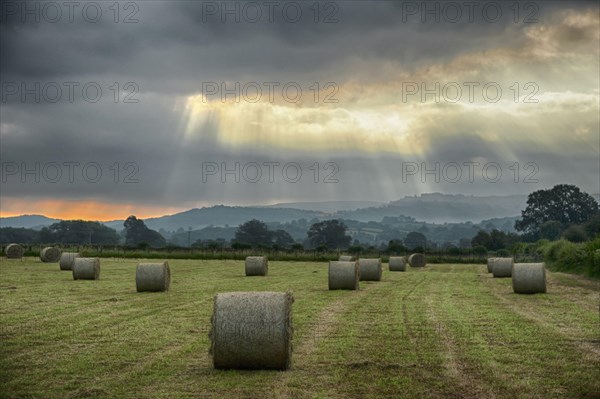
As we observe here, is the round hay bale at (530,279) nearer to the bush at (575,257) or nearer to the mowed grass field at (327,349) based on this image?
the mowed grass field at (327,349)

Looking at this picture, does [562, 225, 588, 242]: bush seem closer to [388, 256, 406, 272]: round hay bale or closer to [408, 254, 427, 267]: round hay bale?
[408, 254, 427, 267]: round hay bale

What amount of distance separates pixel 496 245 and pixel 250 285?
381ft

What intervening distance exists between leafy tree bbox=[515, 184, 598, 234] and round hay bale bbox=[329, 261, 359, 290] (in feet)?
538

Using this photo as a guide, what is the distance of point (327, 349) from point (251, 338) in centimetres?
251

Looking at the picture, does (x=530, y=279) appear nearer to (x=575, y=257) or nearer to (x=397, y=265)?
(x=575, y=257)

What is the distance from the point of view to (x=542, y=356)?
15.4 m

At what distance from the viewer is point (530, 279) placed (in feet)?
104

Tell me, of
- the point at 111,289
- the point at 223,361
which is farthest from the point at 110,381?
the point at 111,289

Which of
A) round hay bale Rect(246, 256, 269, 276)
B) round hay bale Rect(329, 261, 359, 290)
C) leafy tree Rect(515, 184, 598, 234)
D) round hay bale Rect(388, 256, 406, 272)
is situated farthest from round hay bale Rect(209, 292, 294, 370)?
leafy tree Rect(515, 184, 598, 234)

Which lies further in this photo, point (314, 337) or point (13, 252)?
point (13, 252)

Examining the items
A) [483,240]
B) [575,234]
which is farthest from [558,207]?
[575,234]

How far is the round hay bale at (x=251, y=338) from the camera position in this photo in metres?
13.9

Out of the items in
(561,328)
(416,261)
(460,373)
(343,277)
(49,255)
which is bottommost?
(460,373)

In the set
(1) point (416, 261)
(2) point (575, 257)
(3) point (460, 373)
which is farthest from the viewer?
(1) point (416, 261)
